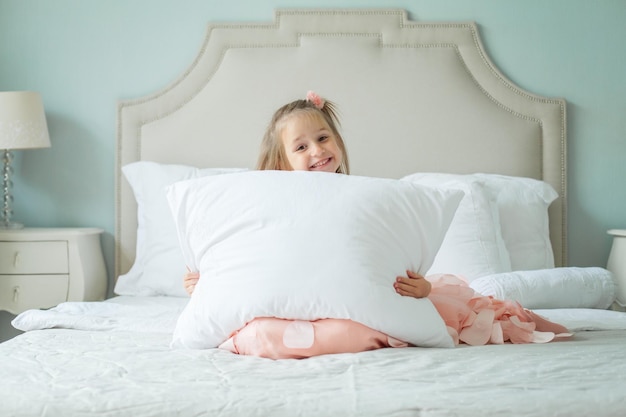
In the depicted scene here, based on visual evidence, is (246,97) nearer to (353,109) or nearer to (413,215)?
(353,109)

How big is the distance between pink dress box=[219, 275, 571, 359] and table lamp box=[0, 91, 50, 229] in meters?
1.78

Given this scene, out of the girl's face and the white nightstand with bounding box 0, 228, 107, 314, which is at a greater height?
the girl's face

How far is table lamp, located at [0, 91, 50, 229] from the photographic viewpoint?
2.88 m

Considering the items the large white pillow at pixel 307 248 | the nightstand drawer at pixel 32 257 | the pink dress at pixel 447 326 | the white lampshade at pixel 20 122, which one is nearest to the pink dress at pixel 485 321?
the pink dress at pixel 447 326

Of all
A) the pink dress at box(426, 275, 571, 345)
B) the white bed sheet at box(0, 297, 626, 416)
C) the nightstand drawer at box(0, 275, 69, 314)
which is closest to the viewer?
the white bed sheet at box(0, 297, 626, 416)

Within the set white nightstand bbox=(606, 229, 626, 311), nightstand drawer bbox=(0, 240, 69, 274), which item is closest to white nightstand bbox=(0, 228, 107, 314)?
nightstand drawer bbox=(0, 240, 69, 274)

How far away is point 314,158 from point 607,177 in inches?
64.5

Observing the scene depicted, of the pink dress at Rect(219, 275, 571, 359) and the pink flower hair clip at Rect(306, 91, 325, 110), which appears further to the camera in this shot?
the pink flower hair clip at Rect(306, 91, 325, 110)

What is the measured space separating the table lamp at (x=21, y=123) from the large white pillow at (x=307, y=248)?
5.20 ft

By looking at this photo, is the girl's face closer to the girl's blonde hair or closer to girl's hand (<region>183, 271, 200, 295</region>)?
the girl's blonde hair

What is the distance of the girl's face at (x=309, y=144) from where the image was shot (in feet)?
6.39

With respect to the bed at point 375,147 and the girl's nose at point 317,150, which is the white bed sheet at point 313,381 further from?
the girl's nose at point 317,150

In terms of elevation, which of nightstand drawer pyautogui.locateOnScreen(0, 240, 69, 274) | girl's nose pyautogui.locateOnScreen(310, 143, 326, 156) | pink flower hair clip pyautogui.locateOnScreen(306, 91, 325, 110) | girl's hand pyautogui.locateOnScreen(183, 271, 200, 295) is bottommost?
nightstand drawer pyautogui.locateOnScreen(0, 240, 69, 274)

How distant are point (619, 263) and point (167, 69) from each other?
6.30 ft
